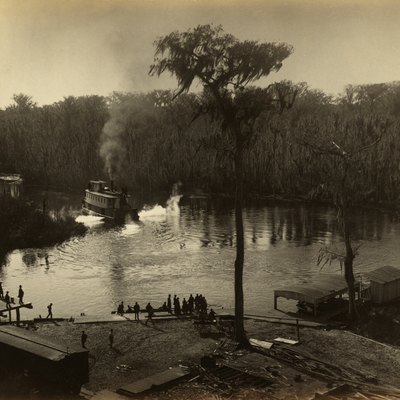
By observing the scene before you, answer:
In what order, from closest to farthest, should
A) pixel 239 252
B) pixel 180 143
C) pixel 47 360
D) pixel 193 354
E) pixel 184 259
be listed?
pixel 47 360 < pixel 193 354 < pixel 239 252 < pixel 184 259 < pixel 180 143

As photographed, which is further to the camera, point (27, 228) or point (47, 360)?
point (27, 228)

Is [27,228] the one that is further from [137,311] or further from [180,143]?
[180,143]

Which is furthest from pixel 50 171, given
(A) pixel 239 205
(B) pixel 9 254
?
(A) pixel 239 205

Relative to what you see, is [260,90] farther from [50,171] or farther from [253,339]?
[50,171]

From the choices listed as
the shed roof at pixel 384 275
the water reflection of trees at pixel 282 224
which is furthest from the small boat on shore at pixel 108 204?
the shed roof at pixel 384 275

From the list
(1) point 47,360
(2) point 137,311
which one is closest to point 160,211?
(2) point 137,311

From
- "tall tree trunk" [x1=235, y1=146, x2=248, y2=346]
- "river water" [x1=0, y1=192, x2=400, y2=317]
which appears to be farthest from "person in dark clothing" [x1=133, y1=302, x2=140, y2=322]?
"tall tree trunk" [x1=235, y1=146, x2=248, y2=346]

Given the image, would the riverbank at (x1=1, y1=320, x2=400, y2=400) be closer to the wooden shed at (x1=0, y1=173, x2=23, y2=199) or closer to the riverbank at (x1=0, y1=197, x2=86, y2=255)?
the riverbank at (x1=0, y1=197, x2=86, y2=255)
